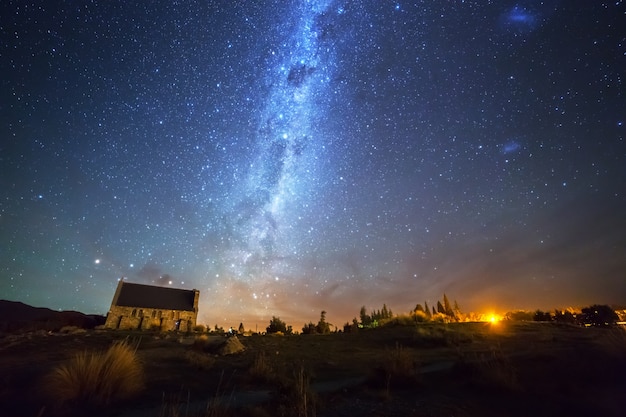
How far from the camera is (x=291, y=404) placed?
7375 mm

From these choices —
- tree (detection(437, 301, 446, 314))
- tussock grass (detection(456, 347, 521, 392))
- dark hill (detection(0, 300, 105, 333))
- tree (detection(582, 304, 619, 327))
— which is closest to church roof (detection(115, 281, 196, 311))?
dark hill (detection(0, 300, 105, 333))

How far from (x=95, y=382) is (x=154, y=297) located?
5534 centimetres

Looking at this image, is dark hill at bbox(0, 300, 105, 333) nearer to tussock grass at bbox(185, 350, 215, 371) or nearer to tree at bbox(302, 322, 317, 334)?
tree at bbox(302, 322, 317, 334)

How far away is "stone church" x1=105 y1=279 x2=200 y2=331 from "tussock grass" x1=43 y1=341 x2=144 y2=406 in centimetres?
4779

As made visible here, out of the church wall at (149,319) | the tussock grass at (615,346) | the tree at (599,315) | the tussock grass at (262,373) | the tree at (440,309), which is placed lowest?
the tussock grass at (262,373)

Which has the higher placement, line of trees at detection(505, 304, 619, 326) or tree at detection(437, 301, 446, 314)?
tree at detection(437, 301, 446, 314)

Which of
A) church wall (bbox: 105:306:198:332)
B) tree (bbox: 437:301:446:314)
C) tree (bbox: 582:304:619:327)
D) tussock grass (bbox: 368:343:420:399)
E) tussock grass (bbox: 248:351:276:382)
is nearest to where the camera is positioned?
A: tussock grass (bbox: 368:343:420:399)

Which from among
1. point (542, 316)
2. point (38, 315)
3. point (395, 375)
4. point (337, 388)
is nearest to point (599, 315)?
point (542, 316)

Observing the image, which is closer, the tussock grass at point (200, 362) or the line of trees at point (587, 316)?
the tussock grass at point (200, 362)

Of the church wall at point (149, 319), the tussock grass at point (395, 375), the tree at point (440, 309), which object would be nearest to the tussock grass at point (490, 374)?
the tussock grass at point (395, 375)

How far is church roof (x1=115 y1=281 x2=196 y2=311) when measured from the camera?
54.1m

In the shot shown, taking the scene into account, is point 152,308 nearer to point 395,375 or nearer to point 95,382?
point 95,382

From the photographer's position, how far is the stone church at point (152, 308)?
167ft

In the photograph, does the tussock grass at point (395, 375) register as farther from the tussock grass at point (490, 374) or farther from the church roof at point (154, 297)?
the church roof at point (154, 297)
